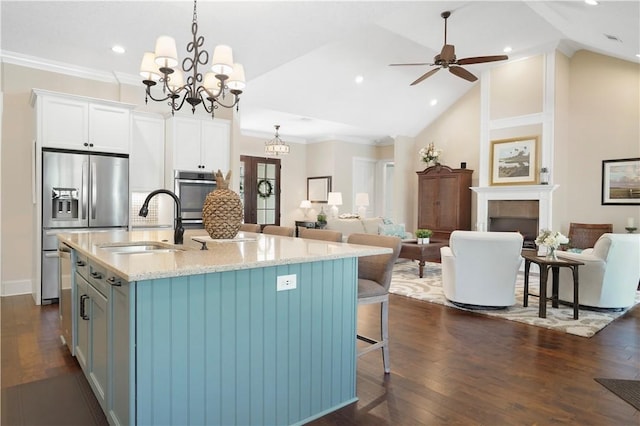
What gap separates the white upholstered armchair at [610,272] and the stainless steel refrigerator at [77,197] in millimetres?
5219

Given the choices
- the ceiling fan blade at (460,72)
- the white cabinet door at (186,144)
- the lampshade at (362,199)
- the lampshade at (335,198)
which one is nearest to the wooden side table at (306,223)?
the lampshade at (335,198)

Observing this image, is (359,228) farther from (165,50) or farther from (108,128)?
(165,50)

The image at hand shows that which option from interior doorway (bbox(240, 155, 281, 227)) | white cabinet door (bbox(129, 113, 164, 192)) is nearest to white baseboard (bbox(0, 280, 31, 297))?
white cabinet door (bbox(129, 113, 164, 192))

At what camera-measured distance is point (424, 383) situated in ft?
8.38

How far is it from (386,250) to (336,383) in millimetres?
795

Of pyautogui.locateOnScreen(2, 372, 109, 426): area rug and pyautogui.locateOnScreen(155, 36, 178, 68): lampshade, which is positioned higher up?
pyautogui.locateOnScreen(155, 36, 178, 68): lampshade

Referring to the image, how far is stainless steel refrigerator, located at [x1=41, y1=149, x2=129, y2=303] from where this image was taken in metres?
4.33

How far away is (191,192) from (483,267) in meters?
3.86

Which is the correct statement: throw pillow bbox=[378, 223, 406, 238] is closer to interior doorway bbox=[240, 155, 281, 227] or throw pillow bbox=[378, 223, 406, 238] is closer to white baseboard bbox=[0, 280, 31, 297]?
interior doorway bbox=[240, 155, 281, 227]

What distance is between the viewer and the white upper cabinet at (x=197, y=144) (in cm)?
536

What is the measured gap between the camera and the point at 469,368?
2811 mm

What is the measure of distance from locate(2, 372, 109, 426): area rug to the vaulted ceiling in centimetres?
304

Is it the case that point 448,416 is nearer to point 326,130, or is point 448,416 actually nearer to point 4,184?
point 4,184

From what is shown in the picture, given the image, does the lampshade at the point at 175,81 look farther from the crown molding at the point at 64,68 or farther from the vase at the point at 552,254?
the vase at the point at 552,254
